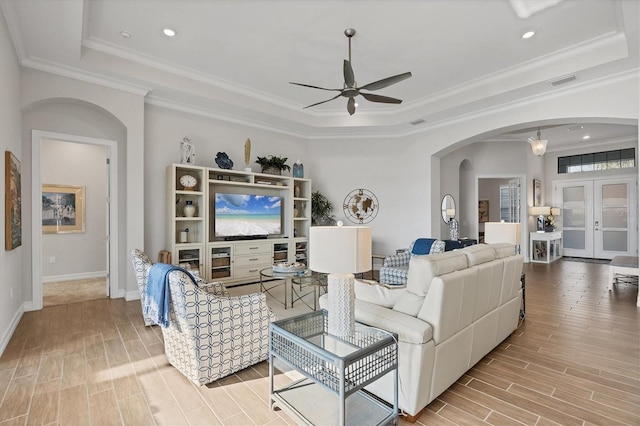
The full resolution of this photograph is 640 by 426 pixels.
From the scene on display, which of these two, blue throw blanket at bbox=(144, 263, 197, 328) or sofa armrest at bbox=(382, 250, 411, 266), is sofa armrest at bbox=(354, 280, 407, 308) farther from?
sofa armrest at bbox=(382, 250, 411, 266)

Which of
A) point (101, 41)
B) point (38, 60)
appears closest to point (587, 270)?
point (101, 41)

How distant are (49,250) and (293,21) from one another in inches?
237

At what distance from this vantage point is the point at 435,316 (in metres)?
2.06

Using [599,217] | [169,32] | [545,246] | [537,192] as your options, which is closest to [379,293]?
[169,32]

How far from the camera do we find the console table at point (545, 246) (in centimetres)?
823

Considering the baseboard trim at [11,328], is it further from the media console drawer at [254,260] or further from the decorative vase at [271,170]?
the decorative vase at [271,170]

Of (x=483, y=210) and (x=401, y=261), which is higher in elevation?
(x=483, y=210)

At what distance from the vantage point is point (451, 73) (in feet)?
15.6

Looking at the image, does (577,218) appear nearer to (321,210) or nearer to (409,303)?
(321,210)

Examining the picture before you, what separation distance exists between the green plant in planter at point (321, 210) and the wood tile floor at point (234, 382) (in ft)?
13.3

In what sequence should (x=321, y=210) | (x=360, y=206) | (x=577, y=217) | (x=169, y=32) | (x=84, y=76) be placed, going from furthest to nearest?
(x=577, y=217) < (x=360, y=206) < (x=321, y=210) < (x=84, y=76) < (x=169, y=32)

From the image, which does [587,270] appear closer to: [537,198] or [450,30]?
[537,198]

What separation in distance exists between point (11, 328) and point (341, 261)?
3738mm

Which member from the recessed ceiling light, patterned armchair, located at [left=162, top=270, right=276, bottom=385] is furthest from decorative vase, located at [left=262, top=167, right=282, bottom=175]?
patterned armchair, located at [left=162, top=270, right=276, bottom=385]
